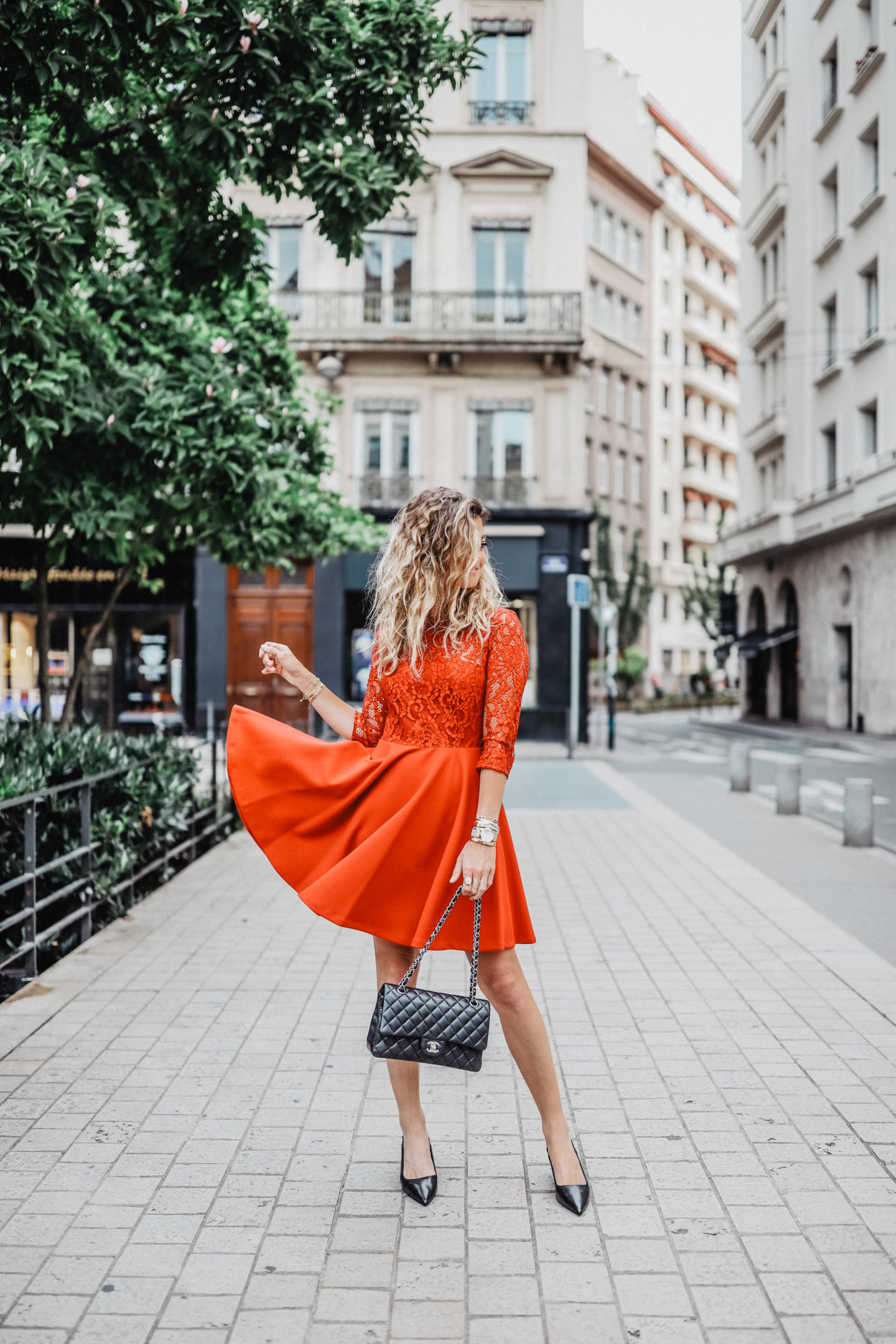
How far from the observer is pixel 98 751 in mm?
7496

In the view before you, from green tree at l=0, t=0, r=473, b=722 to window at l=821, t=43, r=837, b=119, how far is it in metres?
26.7

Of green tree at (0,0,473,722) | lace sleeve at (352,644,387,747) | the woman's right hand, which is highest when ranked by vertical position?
green tree at (0,0,473,722)

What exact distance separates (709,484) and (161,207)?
194ft

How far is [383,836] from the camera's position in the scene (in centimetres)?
339

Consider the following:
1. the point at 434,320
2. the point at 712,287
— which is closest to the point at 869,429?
the point at 434,320

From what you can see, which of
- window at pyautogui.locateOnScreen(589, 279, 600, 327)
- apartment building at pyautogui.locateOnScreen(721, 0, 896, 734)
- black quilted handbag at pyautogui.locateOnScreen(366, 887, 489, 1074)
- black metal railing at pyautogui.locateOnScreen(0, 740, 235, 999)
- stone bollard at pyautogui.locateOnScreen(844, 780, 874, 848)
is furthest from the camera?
window at pyautogui.locateOnScreen(589, 279, 600, 327)

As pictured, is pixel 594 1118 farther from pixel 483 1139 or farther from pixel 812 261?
pixel 812 261

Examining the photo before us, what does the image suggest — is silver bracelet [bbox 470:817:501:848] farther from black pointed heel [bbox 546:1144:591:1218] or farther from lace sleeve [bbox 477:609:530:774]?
black pointed heel [bbox 546:1144:591:1218]

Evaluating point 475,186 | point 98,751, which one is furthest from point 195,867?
point 475,186

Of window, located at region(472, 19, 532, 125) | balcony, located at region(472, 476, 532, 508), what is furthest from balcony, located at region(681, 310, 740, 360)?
balcony, located at region(472, 476, 532, 508)

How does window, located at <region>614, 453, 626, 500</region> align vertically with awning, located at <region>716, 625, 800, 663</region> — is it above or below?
above

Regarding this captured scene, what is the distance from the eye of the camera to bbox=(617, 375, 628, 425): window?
48594 millimetres

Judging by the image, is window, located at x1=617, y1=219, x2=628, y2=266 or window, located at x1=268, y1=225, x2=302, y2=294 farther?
window, located at x1=617, y1=219, x2=628, y2=266

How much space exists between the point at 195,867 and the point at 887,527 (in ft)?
74.8
